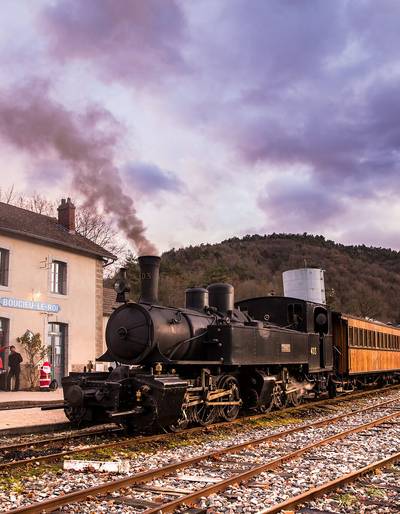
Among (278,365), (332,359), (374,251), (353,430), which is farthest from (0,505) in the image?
(374,251)

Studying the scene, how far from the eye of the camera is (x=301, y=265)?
4092 inches

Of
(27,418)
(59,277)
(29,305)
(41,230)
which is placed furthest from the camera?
(59,277)

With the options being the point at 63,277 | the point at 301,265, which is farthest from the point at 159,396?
the point at 301,265

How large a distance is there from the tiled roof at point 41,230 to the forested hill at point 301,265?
2792 cm

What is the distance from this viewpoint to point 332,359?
1617 centimetres

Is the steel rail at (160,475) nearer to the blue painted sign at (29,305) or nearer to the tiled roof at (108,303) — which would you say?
the blue painted sign at (29,305)

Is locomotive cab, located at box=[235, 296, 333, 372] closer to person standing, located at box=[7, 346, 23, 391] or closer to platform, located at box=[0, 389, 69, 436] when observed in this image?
platform, located at box=[0, 389, 69, 436]

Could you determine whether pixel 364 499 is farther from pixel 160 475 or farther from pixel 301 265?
pixel 301 265

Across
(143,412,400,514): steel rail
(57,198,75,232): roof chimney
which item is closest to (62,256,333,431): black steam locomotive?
(143,412,400,514): steel rail

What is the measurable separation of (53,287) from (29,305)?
163 cm

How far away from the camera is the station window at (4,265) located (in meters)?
20.4

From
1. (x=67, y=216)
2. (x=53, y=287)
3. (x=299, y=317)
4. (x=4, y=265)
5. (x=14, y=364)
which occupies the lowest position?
(x=14, y=364)

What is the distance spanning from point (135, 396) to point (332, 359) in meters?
8.53

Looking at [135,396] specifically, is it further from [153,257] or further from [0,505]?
[0,505]
